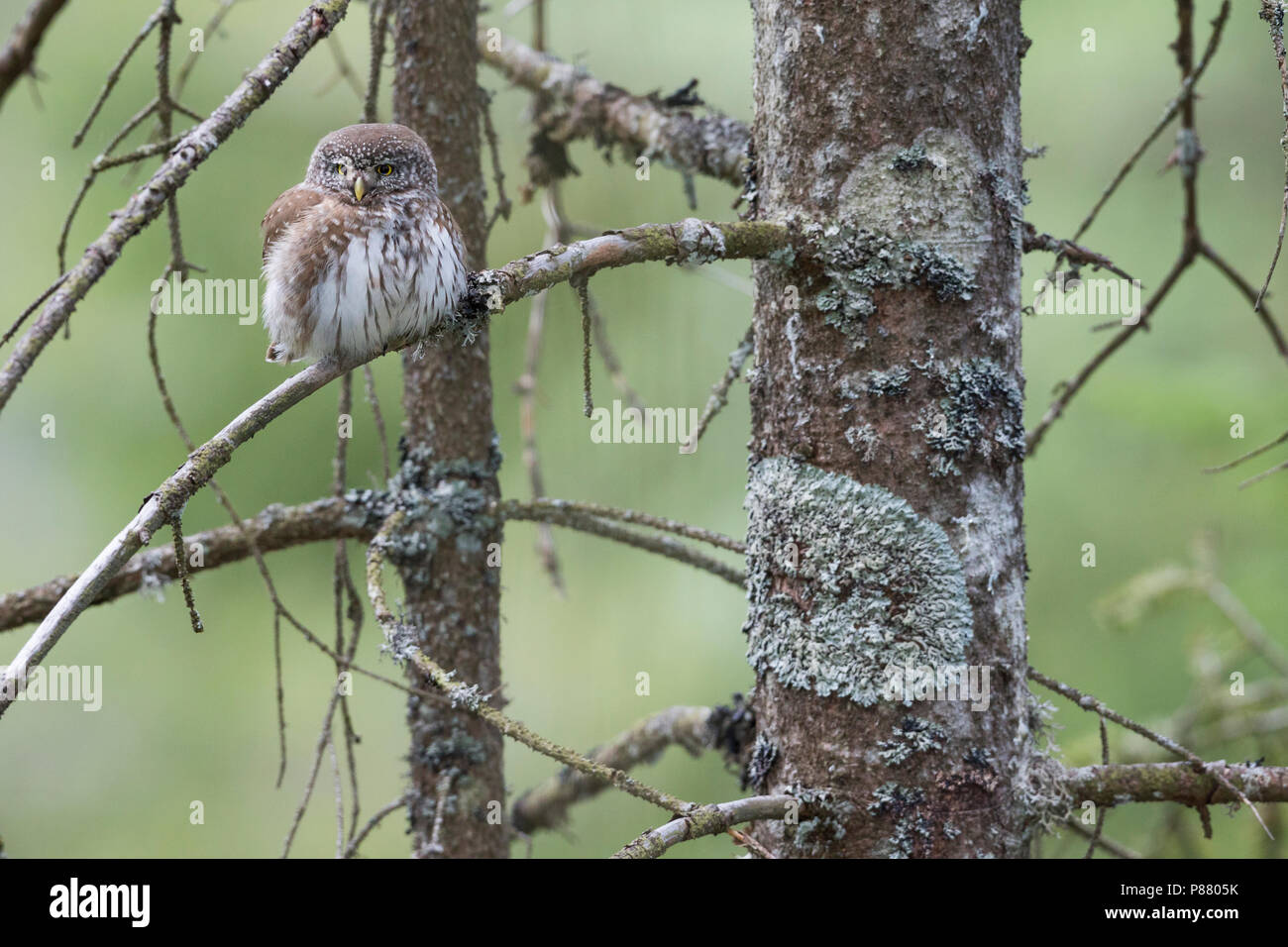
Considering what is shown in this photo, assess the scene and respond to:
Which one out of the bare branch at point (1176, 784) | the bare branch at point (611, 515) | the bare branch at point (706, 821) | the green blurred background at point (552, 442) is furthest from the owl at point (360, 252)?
the green blurred background at point (552, 442)

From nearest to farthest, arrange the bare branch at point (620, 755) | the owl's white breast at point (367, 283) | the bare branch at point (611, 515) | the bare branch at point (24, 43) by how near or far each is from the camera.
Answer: the bare branch at point (24, 43), the owl's white breast at point (367, 283), the bare branch at point (611, 515), the bare branch at point (620, 755)

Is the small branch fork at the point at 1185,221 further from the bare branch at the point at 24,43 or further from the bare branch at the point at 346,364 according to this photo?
the bare branch at the point at 24,43

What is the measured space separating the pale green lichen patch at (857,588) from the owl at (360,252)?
30.2 inches

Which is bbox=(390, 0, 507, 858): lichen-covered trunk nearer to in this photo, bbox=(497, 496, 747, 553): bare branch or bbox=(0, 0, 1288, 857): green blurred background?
bbox=(497, 496, 747, 553): bare branch

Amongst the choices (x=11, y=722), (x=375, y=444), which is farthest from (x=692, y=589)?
(x=11, y=722)

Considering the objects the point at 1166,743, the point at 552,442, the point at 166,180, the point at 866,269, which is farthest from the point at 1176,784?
the point at 552,442

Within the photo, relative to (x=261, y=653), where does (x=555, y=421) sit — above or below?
above

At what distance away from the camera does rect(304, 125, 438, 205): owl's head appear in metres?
2.31

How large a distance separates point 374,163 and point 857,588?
54.4 inches

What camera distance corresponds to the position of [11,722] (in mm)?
5688

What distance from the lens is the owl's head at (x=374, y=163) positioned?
2.31 meters

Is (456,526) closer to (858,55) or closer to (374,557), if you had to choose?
(374,557)
